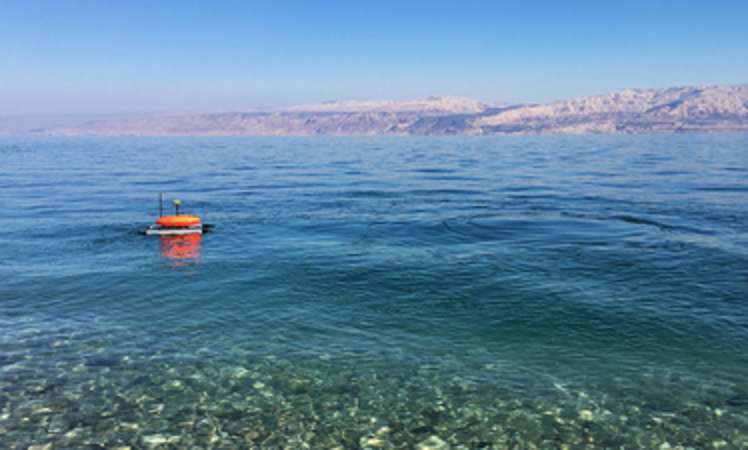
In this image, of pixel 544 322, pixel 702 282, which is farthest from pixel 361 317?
pixel 702 282

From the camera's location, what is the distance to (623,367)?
23516mm

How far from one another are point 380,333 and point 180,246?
28.5 metres

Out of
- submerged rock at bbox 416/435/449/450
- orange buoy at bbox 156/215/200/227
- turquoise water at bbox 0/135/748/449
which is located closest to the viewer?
submerged rock at bbox 416/435/449/450

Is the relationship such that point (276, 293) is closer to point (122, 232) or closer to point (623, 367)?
point (623, 367)

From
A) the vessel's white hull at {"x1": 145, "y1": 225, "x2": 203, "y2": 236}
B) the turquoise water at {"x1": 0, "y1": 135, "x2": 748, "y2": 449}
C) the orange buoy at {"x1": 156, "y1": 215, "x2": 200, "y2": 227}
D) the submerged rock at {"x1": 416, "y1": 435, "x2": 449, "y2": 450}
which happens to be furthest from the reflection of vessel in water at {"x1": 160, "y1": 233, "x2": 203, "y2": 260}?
the submerged rock at {"x1": 416, "y1": 435, "x2": 449, "y2": 450}

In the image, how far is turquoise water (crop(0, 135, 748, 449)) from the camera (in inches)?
752

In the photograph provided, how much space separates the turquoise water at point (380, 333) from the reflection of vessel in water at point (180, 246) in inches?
16.4

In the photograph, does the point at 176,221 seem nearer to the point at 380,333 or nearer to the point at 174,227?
the point at 174,227

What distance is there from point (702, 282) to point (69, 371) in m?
39.5

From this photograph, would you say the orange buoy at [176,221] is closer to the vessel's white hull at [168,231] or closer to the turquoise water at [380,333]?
the vessel's white hull at [168,231]

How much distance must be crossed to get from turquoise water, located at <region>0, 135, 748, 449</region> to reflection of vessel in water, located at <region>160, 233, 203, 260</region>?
1.37ft

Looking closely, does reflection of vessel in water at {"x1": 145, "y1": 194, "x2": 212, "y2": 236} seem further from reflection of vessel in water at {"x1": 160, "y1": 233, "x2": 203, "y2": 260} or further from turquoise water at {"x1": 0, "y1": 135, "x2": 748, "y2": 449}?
turquoise water at {"x1": 0, "y1": 135, "x2": 748, "y2": 449}

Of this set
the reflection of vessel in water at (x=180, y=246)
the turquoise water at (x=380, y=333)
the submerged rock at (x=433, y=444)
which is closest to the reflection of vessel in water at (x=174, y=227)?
the reflection of vessel in water at (x=180, y=246)

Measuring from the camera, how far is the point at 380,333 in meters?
27.6
